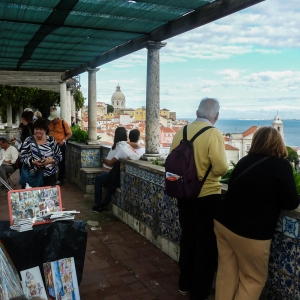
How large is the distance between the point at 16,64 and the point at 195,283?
7.61 metres

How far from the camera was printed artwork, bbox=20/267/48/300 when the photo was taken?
2.97 m

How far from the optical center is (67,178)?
9336mm

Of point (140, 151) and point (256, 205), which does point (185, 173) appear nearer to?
point (256, 205)

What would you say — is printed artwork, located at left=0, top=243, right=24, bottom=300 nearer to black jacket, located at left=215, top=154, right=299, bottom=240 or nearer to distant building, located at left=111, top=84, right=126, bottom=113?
black jacket, located at left=215, top=154, right=299, bottom=240

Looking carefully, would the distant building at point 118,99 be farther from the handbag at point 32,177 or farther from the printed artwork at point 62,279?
the printed artwork at point 62,279

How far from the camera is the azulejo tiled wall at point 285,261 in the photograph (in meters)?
2.63

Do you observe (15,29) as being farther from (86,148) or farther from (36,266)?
(36,266)

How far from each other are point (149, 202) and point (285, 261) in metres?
2.28

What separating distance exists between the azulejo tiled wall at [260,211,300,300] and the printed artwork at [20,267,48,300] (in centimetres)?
178

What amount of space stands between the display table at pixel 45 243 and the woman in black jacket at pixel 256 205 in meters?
1.24

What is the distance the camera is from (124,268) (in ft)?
13.3

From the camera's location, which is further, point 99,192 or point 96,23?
point 99,192

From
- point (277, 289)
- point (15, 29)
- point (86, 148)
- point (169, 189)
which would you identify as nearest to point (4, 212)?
point (86, 148)

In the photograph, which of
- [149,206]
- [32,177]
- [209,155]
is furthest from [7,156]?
[209,155]
